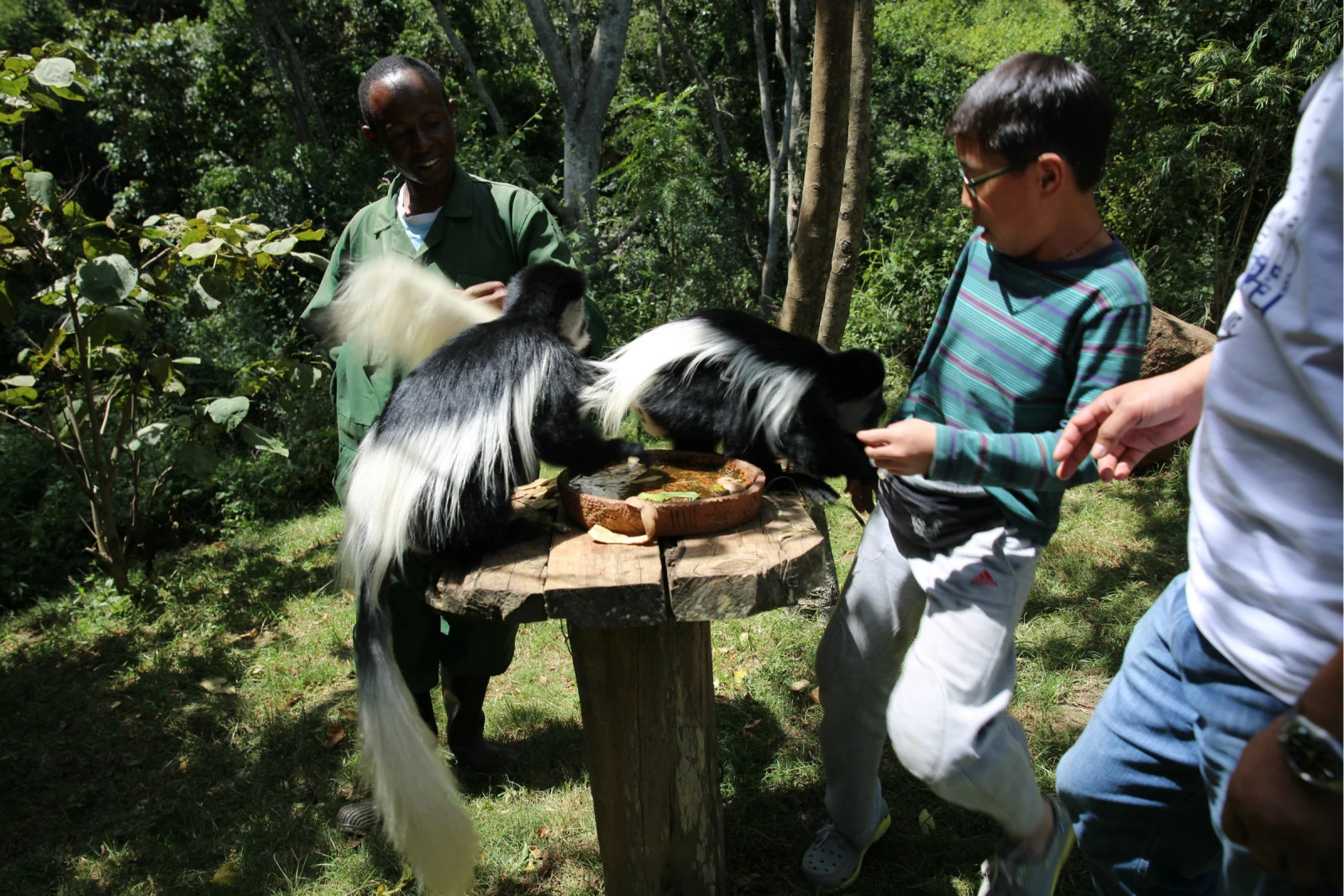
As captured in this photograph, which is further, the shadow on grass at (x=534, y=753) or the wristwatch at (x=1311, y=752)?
the shadow on grass at (x=534, y=753)

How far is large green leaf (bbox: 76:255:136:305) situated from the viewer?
2.21m

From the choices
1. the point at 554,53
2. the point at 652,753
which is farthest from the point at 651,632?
the point at 554,53

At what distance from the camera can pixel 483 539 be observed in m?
1.39

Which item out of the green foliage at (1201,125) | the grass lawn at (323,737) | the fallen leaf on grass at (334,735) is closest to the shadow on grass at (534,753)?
the grass lawn at (323,737)

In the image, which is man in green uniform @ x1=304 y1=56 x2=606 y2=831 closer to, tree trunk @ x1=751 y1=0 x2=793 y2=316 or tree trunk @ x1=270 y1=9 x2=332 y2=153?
tree trunk @ x1=751 y1=0 x2=793 y2=316

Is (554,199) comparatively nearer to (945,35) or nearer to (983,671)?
(983,671)

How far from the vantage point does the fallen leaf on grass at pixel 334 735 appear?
2.26m

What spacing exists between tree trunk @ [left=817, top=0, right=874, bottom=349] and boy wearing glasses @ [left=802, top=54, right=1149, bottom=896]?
3.03ft

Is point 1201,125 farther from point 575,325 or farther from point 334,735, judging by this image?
point 334,735

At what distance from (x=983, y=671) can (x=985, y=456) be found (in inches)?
12.1

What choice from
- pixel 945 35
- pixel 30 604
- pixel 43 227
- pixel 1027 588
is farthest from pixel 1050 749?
Answer: pixel 945 35

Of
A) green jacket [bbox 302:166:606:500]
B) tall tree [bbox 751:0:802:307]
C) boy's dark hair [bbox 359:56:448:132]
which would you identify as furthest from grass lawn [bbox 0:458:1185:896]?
tall tree [bbox 751:0:802:307]

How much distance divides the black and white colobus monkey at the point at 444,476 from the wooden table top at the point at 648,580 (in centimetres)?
16

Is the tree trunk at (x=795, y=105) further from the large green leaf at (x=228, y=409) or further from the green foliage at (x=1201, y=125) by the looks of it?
the large green leaf at (x=228, y=409)
